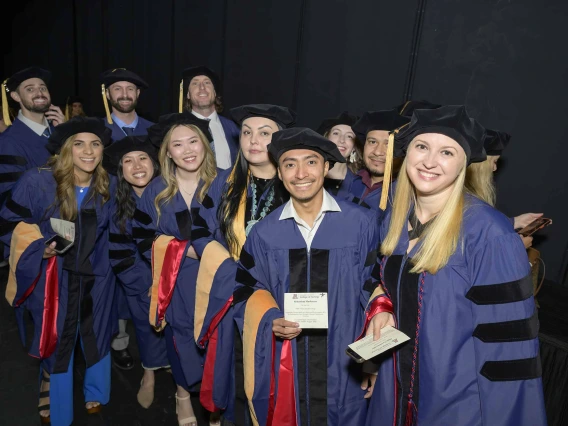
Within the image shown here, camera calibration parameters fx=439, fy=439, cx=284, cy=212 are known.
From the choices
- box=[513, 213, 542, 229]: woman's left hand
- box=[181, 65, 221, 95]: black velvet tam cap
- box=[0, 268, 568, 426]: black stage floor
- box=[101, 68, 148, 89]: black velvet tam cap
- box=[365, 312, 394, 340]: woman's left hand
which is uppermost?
box=[181, 65, 221, 95]: black velvet tam cap

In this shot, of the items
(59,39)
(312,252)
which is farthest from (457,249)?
(59,39)

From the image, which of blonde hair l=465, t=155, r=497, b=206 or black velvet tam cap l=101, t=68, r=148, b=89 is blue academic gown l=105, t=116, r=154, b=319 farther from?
blonde hair l=465, t=155, r=497, b=206

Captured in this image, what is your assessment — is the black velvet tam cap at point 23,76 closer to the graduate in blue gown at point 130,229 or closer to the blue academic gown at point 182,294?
the graduate in blue gown at point 130,229

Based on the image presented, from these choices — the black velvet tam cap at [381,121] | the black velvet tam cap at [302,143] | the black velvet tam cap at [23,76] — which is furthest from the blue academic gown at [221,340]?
the black velvet tam cap at [23,76]

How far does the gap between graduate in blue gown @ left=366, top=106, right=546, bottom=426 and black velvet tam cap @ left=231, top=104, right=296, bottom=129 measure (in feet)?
3.33

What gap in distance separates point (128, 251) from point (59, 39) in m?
12.2

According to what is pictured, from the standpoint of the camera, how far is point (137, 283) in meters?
3.68

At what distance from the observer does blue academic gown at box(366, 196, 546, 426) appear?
175 centimetres

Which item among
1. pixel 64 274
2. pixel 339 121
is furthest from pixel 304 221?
pixel 64 274

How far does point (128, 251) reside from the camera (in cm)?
360

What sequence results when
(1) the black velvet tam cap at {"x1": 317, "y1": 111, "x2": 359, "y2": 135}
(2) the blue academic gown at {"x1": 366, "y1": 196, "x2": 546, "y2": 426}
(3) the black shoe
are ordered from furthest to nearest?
1. (3) the black shoe
2. (1) the black velvet tam cap at {"x1": 317, "y1": 111, "x2": 359, "y2": 135}
3. (2) the blue academic gown at {"x1": 366, "y1": 196, "x2": 546, "y2": 426}

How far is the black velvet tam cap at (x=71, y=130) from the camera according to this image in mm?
3305

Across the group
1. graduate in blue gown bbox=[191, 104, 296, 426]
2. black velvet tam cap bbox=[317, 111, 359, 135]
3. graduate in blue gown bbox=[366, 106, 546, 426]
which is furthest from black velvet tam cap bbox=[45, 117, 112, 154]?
graduate in blue gown bbox=[366, 106, 546, 426]

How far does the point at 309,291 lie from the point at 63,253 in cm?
205
